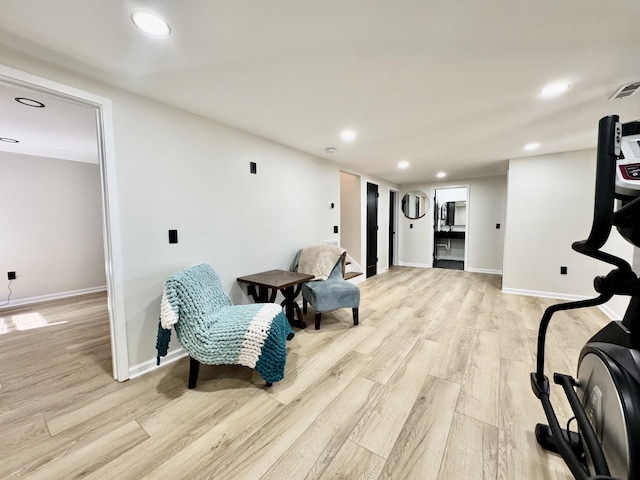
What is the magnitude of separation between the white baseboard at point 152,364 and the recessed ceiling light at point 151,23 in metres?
2.25

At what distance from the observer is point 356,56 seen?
1507 mm

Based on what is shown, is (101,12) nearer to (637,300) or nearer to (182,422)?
(182,422)

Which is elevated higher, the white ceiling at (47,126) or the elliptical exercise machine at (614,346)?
the white ceiling at (47,126)

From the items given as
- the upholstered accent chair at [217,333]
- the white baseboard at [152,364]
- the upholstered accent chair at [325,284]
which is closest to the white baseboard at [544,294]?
the upholstered accent chair at [325,284]

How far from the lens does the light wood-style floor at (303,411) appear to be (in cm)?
125

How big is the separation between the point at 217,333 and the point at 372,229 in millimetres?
3999

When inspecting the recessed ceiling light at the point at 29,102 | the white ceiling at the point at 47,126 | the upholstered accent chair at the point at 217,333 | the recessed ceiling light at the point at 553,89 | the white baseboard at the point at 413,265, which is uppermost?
the white ceiling at the point at 47,126

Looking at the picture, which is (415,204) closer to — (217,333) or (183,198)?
(183,198)

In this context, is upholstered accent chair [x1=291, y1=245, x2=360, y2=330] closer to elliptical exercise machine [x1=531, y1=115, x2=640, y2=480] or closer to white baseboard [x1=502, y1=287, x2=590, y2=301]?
elliptical exercise machine [x1=531, y1=115, x2=640, y2=480]

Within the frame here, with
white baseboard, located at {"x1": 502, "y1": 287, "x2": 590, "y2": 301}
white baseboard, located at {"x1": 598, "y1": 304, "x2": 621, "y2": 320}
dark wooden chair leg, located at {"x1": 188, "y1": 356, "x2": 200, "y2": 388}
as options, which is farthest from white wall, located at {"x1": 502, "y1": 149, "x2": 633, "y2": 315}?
dark wooden chair leg, located at {"x1": 188, "y1": 356, "x2": 200, "y2": 388}

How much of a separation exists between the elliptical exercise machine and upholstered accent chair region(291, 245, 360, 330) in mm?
1912

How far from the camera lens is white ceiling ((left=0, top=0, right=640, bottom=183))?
1.18m

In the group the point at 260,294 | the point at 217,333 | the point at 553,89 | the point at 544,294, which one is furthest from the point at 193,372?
the point at 544,294

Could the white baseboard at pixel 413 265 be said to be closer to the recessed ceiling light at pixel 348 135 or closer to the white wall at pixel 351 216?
the white wall at pixel 351 216
